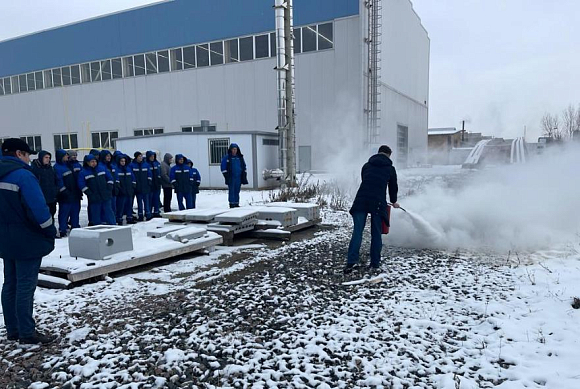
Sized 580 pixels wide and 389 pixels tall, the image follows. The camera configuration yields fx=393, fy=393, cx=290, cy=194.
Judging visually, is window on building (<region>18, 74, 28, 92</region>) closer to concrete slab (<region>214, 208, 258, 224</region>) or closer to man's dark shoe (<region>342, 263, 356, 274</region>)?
concrete slab (<region>214, 208, 258, 224</region>)

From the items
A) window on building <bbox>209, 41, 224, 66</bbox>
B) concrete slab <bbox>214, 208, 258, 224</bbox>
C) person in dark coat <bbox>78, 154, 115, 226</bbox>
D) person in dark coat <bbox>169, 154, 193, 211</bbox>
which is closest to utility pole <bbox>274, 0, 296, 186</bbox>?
person in dark coat <bbox>169, 154, 193, 211</bbox>

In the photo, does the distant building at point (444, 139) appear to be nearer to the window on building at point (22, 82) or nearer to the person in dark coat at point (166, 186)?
the window on building at point (22, 82)

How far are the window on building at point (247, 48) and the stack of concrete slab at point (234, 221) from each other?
18823mm

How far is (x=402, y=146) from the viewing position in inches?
1206

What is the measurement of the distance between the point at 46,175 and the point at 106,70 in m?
25.7

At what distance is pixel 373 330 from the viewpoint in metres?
4.16

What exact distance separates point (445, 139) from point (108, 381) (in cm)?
6842

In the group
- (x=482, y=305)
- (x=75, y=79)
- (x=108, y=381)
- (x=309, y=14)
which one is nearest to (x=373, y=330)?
(x=482, y=305)

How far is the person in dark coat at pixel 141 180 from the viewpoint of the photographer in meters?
10.7

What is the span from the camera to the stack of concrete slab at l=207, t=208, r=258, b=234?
26.9 ft

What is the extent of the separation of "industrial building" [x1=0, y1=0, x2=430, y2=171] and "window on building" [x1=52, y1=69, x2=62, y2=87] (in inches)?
3.3

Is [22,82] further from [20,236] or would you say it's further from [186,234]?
[20,236]

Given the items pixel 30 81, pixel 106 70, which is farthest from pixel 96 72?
pixel 30 81

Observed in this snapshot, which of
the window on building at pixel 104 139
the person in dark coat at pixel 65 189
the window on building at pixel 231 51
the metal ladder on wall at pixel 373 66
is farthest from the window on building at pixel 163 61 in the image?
the person in dark coat at pixel 65 189
